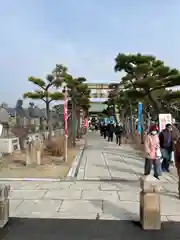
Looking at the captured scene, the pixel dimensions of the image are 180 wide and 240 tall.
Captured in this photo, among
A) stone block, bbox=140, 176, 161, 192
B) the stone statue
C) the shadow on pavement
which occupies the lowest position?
the shadow on pavement

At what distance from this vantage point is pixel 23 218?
583 centimetres

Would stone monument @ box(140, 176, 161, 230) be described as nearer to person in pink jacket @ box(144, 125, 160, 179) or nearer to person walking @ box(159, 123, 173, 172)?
person in pink jacket @ box(144, 125, 160, 179)

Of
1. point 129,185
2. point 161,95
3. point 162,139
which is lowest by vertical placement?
point 129,185

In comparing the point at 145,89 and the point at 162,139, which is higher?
the point at 145,89

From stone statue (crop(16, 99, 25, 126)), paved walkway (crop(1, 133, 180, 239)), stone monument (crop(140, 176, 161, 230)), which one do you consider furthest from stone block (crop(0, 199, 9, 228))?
stone statue (crop(16, 99, 25, 126))

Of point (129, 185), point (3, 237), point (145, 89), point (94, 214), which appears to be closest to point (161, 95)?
point (145, 89)

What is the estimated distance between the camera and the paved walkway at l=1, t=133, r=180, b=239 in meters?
6.14

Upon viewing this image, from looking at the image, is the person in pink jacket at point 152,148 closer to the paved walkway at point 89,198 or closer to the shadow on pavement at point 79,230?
the paved walkway at point 89,198

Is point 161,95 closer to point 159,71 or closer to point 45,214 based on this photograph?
point 159,71

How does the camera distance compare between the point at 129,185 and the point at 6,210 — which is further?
the point at 129,185

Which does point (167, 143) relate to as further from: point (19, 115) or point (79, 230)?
point (19, 115)

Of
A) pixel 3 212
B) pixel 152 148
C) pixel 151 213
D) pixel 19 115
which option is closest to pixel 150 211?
pixel 151 213

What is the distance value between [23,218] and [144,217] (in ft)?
6.63

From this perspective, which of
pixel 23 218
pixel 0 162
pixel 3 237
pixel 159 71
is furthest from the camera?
pixel 159 71
